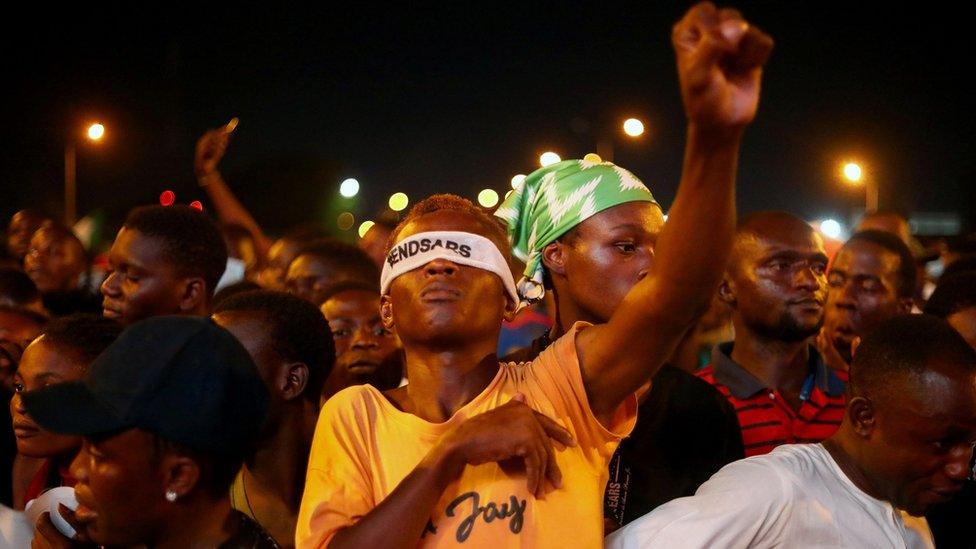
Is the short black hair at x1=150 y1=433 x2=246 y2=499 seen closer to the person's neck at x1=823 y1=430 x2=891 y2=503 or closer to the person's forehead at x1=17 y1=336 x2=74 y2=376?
the person's forehead at x1=17 y1=336 x2=74 y2=376

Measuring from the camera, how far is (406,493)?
266 cm

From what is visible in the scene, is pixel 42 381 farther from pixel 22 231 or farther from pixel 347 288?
pixel 22 231

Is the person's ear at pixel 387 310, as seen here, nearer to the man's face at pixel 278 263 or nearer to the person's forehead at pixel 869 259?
the person's forehead at pixel 869 259

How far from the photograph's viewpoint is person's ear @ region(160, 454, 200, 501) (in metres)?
2.65

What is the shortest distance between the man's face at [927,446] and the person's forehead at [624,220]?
0.97 meters

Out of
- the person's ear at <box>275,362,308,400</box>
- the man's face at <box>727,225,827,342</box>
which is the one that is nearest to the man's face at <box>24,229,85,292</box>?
the person's ear at <box>275,362,308,400</box>

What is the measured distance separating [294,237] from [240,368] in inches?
219

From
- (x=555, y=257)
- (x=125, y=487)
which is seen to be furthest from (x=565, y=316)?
(x=125, y=487)

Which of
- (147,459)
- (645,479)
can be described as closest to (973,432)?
(645,479)

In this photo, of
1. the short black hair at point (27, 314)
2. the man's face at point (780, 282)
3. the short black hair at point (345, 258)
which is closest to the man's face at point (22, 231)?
the short black hair at point (345, 258)

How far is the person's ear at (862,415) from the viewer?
3.45m

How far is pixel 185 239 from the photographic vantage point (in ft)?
16.7

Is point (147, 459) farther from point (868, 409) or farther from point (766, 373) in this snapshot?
point (766, 373)

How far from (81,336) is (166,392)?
166 centimetres
